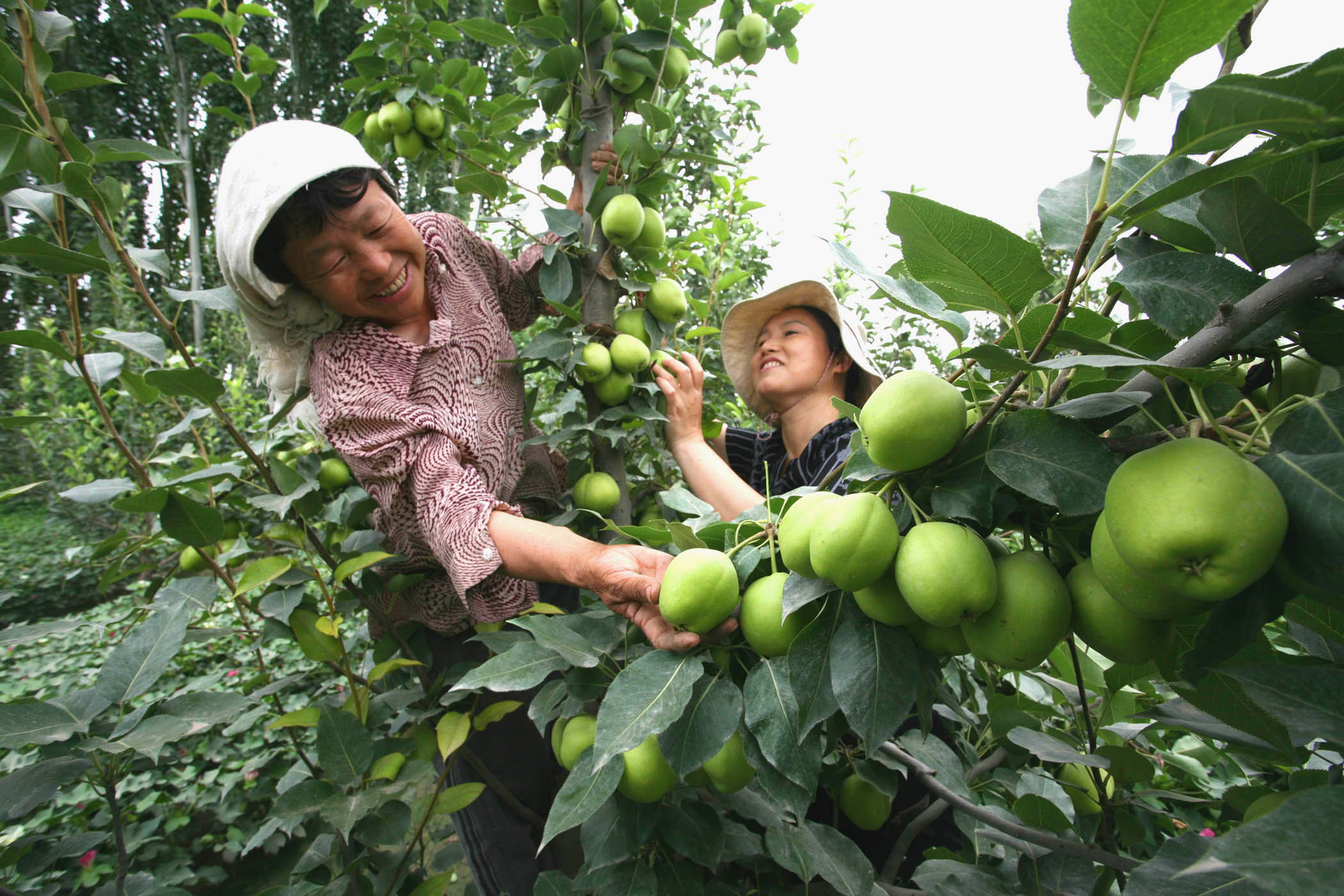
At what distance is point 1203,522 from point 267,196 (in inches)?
61.5

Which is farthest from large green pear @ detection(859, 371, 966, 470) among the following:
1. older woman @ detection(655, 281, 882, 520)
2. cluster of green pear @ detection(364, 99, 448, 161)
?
cluster of green pear @ detection(364, 99, 448, 161)

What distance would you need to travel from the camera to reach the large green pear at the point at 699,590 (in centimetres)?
71

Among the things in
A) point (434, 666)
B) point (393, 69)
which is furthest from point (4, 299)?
point (434, 666)

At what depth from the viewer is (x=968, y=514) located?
1.86ft

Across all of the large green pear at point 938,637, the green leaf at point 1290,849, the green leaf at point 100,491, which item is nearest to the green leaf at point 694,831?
the large green pear at point 938,637

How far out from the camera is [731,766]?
0.82m

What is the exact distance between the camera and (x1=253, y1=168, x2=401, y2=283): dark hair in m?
1.36

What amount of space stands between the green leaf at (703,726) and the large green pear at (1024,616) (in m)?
0.28

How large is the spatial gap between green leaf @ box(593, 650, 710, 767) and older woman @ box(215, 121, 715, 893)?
32cm

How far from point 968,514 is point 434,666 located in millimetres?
1605

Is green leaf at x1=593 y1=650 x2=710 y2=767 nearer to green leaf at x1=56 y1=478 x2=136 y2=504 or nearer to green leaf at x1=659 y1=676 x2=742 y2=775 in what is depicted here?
green leaf at x1=659 y1=676 x2=742 y2=775

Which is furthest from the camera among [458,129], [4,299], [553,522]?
[4,299]

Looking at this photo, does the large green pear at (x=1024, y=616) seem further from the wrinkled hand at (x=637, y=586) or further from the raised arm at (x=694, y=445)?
the raised arm at (x=694, y=445)

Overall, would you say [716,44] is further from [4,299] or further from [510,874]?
[4,299]
